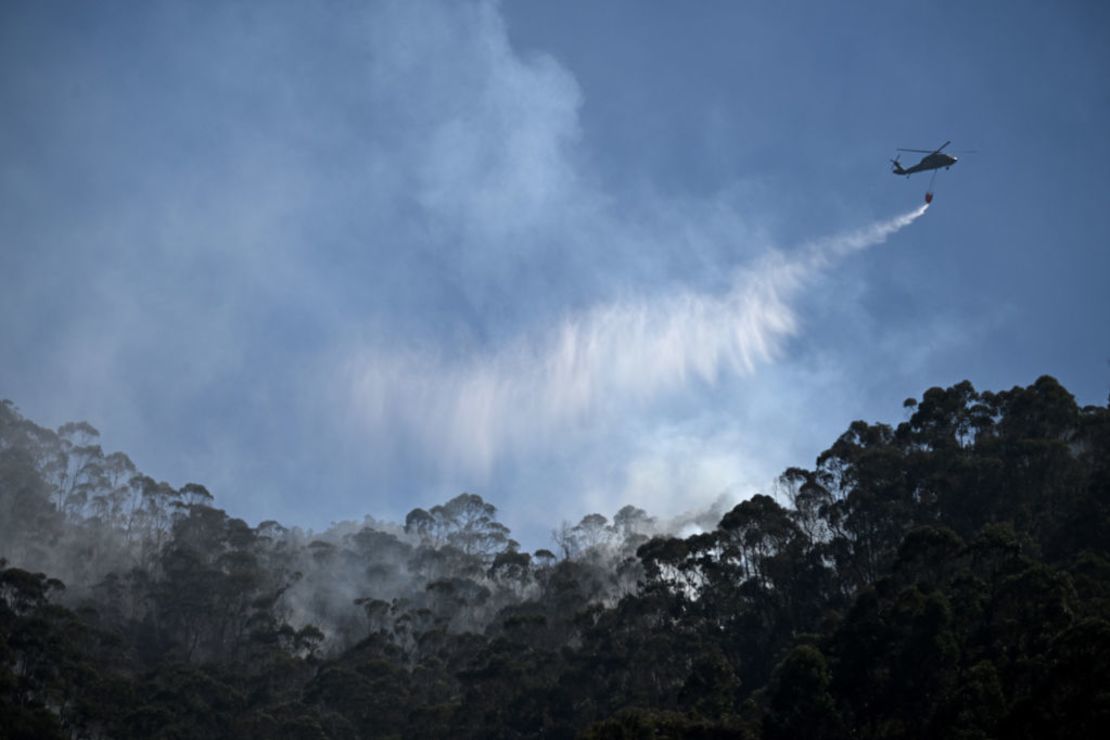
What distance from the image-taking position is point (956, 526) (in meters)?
59.8

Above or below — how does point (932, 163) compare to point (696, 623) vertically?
above

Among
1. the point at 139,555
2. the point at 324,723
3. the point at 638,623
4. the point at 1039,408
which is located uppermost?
the point at 139,555

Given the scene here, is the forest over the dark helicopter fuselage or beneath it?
beneath

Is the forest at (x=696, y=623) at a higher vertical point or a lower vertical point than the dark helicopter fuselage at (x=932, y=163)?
lower

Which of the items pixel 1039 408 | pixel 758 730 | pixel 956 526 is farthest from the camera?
pixel 1039 408

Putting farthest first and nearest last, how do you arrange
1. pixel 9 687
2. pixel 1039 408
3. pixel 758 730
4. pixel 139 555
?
pixel 139 555
pixel 1039 408
pixel 9 687
pixel 758 730

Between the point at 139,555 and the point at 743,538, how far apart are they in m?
82.6

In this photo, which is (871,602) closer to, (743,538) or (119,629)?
(743,538)

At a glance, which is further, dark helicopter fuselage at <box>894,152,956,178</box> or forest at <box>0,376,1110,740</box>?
dark helicopter fuselage at <box>894,152,956,178</box>

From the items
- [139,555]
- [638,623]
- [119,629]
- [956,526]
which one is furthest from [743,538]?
[139,555]

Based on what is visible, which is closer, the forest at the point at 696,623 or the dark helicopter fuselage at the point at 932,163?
the forest at the point at 696,623

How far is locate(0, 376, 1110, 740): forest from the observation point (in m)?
39.1

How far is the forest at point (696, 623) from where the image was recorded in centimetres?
3909

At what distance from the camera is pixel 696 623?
210ft
